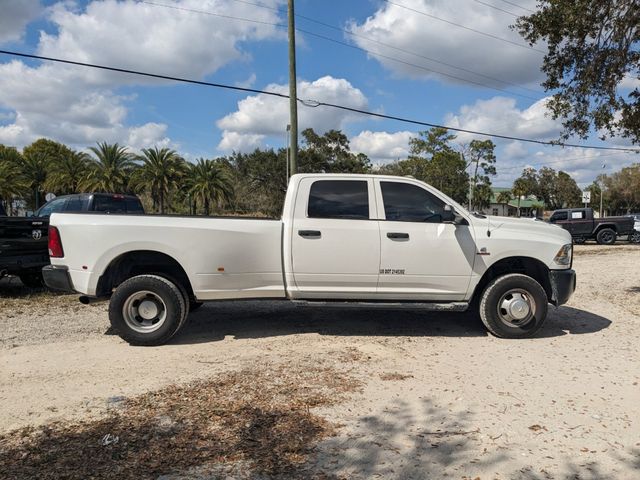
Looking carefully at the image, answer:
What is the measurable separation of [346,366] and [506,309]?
2.31m

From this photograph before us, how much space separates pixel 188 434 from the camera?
11.4 ft

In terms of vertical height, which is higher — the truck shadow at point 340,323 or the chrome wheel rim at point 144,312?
the chrome wheel rim at point 144,312

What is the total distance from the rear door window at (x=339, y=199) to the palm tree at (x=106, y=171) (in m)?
45.7

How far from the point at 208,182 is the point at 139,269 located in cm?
4465

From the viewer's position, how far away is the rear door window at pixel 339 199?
5.98 meters

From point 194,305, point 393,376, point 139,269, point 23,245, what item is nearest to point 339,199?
point 393,376

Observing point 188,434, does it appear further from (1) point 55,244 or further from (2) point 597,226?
(2) point 597,226

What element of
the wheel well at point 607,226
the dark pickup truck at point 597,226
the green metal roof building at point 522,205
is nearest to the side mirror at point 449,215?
the dark pickup truck at point 597,226

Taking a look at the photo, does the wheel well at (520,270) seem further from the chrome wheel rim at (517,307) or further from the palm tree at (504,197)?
the palm tree at (504,197)

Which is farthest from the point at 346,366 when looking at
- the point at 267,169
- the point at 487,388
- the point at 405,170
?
the point at 405,170

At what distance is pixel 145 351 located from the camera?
18.3 ft

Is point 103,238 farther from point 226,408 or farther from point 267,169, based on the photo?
point 267,169

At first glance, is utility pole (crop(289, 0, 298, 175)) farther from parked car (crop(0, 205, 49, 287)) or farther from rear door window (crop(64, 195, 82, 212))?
parked car (crop(0, 205, 49, 287))

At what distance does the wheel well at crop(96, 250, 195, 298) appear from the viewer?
19.1ft
